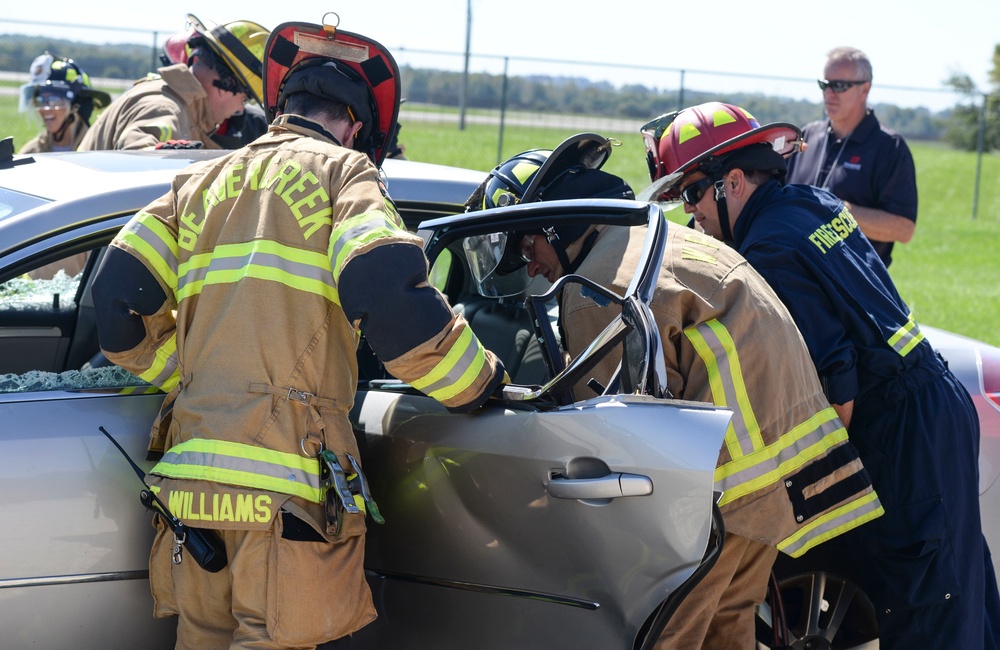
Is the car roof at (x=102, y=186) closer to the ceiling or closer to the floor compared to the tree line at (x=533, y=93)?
closer to the floor

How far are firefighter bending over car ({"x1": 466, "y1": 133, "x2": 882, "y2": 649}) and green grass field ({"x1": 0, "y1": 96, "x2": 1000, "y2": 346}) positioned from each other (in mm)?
5442

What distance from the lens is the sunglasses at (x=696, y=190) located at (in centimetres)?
313

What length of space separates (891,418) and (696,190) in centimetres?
86

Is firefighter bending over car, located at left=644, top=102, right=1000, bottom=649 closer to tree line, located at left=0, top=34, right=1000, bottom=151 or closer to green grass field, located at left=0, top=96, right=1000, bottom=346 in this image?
green grass field, located at left=0, top=96, right=1000, bottom=346

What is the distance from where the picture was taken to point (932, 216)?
60.4 feet

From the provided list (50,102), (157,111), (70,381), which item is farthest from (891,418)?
(50,102)

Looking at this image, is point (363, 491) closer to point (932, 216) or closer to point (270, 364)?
point (270, 364)

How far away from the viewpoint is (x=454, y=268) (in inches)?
144

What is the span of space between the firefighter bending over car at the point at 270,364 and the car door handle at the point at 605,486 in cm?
27

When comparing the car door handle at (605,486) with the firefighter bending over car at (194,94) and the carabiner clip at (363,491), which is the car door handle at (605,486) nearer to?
the carabiner clip at (363,491)

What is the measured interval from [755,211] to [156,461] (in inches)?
69.7

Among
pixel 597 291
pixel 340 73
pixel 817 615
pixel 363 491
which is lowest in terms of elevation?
pixel 817 615

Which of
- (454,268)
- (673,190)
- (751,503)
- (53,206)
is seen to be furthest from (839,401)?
(53,206)

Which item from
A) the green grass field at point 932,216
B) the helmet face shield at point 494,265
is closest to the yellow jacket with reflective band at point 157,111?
the helmet face shield at point 494,265
